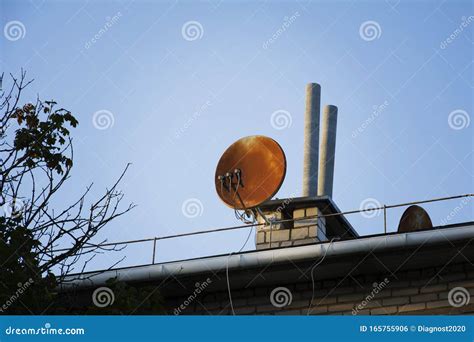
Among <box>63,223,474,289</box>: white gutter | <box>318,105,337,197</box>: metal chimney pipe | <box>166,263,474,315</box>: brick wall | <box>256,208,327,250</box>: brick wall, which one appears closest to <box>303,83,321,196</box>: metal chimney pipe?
<box>318,105,337,197</box>: metal chimney pipe

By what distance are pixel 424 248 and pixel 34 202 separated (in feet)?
14.7

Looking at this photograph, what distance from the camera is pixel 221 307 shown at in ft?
42.2

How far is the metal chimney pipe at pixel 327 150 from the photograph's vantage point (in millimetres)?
17219

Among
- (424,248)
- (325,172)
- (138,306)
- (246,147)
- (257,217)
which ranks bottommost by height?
(138,306)

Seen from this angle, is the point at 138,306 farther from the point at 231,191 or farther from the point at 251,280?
the point at 231,191

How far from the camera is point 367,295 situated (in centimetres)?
1206

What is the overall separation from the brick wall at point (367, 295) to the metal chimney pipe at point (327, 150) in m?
4.58

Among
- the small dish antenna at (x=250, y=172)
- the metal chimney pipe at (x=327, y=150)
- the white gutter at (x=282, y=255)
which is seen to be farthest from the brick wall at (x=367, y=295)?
the metal chimney pipe at (x=327, y=150)

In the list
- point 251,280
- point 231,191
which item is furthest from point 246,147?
point 251,280

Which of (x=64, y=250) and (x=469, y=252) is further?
(x=469, y=252)

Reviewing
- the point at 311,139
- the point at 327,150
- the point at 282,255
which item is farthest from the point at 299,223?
the point at 327,150

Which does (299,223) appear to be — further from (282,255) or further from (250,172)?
(282,255)

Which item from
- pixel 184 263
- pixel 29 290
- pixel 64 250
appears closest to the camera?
pixel 29 290

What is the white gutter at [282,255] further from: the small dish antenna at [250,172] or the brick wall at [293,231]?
the small dish antenna at [250,172]
